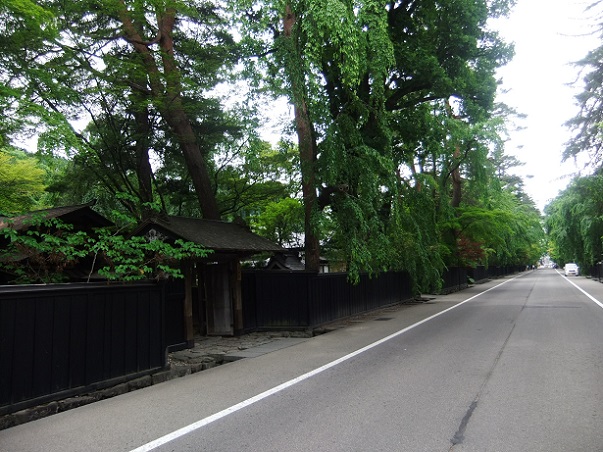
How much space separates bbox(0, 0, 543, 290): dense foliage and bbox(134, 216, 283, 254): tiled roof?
35.3 inches

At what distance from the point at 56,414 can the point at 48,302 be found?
149 cm

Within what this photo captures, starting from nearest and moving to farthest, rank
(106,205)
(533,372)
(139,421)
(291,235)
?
(139,421) → (533,372) → (106,205) → (291,235)

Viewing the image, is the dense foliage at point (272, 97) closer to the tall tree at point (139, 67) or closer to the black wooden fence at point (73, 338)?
the tall tree at point (139, 67)

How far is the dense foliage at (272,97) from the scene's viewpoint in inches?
486

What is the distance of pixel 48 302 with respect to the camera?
655 centimetres

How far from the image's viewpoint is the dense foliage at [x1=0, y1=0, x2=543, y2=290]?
12.3 metres

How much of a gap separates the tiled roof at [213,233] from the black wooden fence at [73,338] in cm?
298

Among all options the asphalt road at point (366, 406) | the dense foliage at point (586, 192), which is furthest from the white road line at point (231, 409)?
the dense foliage at point (586, 192)

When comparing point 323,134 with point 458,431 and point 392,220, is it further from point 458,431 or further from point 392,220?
point 458,431

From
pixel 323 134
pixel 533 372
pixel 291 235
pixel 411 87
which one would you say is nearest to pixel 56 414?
pixel 533 372

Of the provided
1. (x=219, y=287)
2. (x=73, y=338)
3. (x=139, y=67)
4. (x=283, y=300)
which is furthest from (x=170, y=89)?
(x=73, y=338)

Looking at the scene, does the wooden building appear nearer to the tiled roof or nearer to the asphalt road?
the tiled roof

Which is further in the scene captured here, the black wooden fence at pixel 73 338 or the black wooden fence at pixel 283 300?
the black wooden fence at pixel 283 300

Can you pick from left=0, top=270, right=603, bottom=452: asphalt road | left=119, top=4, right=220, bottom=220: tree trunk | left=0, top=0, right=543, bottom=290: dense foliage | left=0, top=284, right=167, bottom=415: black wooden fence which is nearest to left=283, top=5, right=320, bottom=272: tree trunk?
left=0, top=0, right=543, bottom=290: dense foliage
